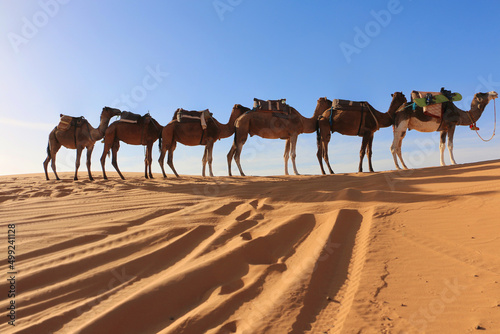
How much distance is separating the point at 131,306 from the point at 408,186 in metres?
5.42

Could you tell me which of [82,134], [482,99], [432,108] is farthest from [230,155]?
[482,99]

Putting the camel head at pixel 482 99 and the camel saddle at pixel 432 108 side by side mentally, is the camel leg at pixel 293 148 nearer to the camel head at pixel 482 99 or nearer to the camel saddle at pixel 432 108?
the camel saddle at pixel 432 108

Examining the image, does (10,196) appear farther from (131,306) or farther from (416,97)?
(416,97)

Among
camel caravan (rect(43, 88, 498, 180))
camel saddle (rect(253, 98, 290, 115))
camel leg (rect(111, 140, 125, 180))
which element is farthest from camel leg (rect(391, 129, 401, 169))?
camel leg (rect(111, 140, 125, 180))

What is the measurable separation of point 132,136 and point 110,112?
1.50 metres

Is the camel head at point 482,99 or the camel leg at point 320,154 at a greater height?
the camel head at point 482,99

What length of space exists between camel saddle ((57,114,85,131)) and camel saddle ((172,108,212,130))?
4.07 m

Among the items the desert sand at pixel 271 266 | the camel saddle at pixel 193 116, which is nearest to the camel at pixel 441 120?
the desert sand at pixel 271 266

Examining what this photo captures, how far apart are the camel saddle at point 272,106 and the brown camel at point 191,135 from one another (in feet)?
5.21

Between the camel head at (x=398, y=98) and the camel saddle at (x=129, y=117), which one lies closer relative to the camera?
the camel head at (x=398, y=98)

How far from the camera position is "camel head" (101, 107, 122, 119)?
13.6 meters

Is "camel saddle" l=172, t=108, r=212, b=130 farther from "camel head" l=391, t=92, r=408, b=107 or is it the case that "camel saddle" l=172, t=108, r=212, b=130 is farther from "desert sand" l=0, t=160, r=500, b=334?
"desert sand" l=0, t=160, r=500, b=334

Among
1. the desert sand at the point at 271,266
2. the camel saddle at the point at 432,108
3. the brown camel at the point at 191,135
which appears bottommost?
the desert sand at the point at 271,266

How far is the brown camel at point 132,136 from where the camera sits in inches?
515
